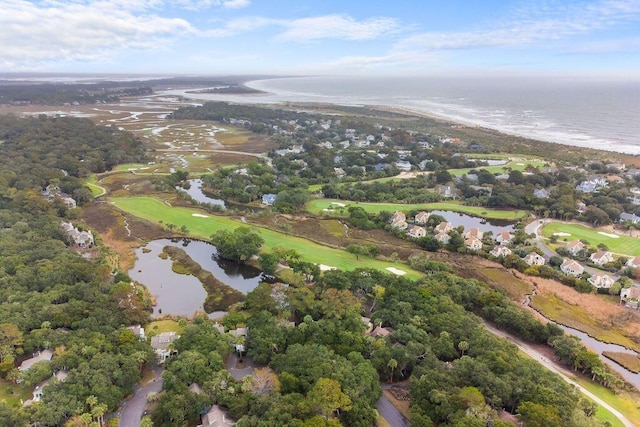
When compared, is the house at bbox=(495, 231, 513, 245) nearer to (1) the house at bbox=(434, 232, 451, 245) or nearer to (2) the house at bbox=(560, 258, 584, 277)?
(1) the house at bbox=(434, 232, 451, 245)

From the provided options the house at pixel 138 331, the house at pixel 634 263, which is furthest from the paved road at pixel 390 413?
the house at pixel 634 263

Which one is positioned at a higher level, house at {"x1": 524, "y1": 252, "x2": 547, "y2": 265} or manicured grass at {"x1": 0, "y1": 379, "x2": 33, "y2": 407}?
house at {"x1": 524, "y1": 252, "x2": 547, "y2": 265}

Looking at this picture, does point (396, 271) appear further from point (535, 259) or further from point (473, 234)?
point (535, 259)

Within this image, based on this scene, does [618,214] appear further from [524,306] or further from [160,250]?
[160,250]


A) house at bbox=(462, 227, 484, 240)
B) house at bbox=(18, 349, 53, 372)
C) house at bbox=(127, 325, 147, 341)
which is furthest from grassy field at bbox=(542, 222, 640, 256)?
house at bbox=(18, 349, 53, 372)

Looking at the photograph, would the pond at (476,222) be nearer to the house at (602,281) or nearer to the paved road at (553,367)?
the house at (602,281)

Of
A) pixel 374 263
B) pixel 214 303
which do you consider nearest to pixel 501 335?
pixel 374 263
